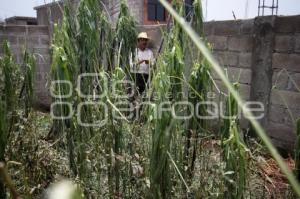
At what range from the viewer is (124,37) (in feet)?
8.96

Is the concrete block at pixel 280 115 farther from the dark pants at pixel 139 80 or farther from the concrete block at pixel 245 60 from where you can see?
the dark pants at pixel 139 80

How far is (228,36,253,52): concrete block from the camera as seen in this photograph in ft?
10.8

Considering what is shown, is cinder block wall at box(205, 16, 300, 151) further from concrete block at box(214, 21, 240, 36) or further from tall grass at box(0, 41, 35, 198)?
tall grass at box(0, 41, 35, 198)

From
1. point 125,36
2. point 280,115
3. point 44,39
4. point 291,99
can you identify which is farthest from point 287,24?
point 44,39

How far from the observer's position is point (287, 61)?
9.71 ft

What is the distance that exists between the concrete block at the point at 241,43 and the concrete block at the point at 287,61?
323 mm

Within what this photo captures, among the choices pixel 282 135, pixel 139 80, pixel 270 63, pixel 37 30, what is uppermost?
pixel 37 30

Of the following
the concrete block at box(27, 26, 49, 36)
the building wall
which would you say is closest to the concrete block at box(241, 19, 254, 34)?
the building wall

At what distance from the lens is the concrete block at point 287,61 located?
9.45ft

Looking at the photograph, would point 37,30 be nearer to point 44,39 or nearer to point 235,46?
point 44,39

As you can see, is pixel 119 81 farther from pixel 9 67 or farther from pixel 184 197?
pixel 9 67

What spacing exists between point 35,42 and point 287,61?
4246mm

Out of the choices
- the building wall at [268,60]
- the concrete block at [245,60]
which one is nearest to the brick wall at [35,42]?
the building wall at [268,60]

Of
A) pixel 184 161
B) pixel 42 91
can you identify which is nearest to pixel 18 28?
pixel 42 91
